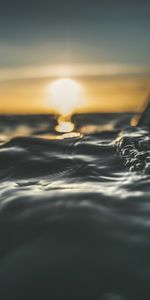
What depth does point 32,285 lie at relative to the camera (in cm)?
185

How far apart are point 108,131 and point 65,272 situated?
11.8 feet

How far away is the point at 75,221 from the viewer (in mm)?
2455

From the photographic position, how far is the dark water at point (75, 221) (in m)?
1.85

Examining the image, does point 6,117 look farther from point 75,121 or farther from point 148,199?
point 148,199

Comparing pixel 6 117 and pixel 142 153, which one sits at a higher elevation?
pixel 6 117

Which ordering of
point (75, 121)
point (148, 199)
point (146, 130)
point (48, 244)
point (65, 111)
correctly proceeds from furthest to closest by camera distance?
point (65, 111) → point (75, 121) → point (146, 130) → point (148, 199) → point (48, 244)

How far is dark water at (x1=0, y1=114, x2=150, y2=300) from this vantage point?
1.85 meters

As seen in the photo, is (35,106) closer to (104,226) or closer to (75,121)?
(75,121)

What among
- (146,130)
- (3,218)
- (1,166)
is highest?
(146,130)

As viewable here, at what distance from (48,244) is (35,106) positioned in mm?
5384

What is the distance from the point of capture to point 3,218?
99.3 inches

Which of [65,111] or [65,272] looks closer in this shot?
[65,272]

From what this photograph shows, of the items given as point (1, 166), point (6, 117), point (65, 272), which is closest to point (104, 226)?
point (65, 272)

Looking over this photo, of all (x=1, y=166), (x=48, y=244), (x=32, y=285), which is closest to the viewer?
(x=32, y=285)
